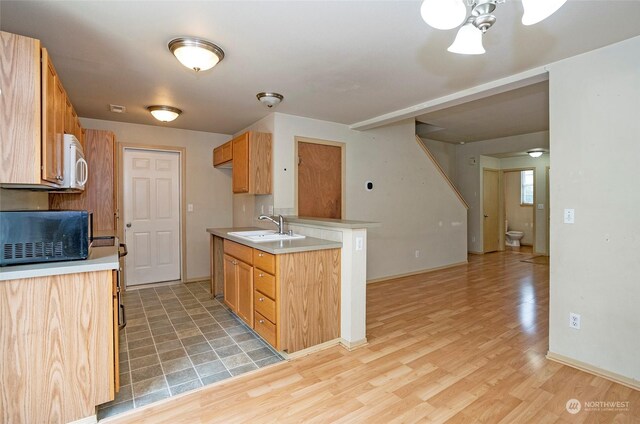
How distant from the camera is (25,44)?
162 centimetres

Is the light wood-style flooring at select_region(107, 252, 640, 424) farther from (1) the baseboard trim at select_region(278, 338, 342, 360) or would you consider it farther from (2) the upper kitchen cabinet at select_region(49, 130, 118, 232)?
(2) the upper kitchen cabinet at select_region(49, 130, 118, 232)

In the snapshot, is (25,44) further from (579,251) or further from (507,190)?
(507,190)

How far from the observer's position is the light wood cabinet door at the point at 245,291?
287 centimetres

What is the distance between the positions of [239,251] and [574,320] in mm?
2866

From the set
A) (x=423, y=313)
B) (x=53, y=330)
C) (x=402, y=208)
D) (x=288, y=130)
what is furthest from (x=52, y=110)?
(x=402, y=208)

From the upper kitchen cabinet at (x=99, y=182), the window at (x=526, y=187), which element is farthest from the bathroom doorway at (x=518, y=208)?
the upper kitchen cabinet at (x=99, y=182)

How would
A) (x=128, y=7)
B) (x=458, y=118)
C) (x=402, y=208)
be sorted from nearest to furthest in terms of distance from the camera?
(x=128, y=7), (x=458, y=118), (x=402, y=208)

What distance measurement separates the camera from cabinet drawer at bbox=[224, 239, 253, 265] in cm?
289

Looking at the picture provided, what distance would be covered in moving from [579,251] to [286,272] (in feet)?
7.34

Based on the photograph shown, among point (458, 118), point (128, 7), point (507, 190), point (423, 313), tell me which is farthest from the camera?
point (507, 190)

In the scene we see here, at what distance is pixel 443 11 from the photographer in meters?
1.27

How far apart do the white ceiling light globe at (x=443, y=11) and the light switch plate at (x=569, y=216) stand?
191cm

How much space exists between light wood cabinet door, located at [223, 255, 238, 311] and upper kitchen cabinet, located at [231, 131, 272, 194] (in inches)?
36.0

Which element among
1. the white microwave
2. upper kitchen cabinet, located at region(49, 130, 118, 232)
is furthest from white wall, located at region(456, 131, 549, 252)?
the white microwave
